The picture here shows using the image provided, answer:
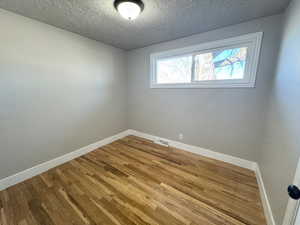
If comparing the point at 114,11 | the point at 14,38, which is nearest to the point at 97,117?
the point at 14,38

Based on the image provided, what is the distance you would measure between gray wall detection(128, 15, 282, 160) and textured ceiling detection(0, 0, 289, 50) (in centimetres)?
22

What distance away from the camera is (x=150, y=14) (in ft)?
5.58

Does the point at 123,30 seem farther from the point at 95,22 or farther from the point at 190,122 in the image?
the point at 190,122

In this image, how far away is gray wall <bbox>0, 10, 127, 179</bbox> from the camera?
165 centimetres

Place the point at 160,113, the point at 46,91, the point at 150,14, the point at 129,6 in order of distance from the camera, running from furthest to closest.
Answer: the point at 160,113, the point at 46,91, the point at 150,14, the point at 129,6

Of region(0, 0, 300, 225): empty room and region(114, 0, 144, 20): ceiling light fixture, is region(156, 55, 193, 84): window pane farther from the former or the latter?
region(114, 0, 144, 20): ceiling light fixture

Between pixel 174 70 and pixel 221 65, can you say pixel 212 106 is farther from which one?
pixel 174 70

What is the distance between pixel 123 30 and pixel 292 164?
2.72 metres

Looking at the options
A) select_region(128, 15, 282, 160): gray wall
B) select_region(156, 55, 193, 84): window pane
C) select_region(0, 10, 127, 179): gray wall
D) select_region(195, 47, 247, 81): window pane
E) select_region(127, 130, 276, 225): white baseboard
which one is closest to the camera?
select_region(127, 130, 276, 225): white baseboard

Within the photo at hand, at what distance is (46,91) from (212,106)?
2886mm

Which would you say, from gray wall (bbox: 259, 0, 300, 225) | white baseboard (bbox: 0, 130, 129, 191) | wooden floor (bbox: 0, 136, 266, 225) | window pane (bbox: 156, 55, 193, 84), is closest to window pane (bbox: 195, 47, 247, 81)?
window pane (bbox: 156, 55, 193, 84)

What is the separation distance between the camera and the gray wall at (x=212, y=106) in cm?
183

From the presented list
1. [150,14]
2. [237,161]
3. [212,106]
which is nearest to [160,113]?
[212,106]

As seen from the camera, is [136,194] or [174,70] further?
[174,70]
